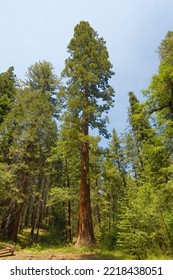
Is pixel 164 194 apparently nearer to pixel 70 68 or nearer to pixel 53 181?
pixel 70 68

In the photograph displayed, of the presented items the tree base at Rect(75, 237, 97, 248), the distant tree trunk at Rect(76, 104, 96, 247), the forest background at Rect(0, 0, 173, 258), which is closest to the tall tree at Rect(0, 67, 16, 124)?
the forest background at Rect(0, 0, 173, 258)

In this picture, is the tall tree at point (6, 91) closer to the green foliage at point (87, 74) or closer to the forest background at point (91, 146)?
the forest background at point (91, 146)

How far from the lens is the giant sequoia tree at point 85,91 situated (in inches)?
525

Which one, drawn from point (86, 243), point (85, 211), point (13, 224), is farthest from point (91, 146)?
point (13, 224)

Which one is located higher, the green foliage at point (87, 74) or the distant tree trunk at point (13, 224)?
the green foliage at point (87, 74)

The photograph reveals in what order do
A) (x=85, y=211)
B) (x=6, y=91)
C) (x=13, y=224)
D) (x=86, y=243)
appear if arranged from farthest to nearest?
(x=6, y=91) < (x=13, y=224) < (x=85, y=211) < (x=86, y=243)

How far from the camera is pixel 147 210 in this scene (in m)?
9.81

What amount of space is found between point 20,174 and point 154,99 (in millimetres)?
12273

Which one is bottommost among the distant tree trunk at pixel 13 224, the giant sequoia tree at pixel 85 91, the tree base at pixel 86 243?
the tree base at pixel 86 243

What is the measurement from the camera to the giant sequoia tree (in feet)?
43.8

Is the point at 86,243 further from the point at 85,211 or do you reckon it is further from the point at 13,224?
the point at 13,224

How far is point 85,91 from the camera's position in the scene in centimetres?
1520

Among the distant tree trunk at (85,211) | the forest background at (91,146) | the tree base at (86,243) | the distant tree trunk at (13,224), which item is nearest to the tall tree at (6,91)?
the forest background at (91,146)

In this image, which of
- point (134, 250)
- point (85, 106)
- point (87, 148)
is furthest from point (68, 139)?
point (134, 250)
